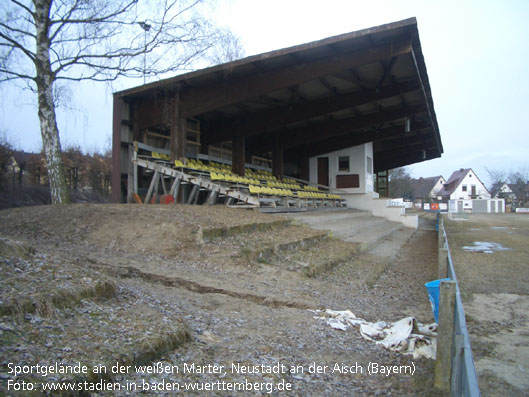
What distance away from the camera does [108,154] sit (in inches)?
1431

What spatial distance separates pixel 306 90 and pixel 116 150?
9.09 meters

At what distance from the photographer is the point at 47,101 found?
1116 centimetres

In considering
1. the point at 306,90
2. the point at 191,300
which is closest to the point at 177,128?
the point at 306,90

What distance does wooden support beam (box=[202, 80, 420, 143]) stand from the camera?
56.2ft

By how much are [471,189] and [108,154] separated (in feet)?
231

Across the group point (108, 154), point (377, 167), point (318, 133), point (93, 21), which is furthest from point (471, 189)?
point (93, 21)

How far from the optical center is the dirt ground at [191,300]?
9.74 ft

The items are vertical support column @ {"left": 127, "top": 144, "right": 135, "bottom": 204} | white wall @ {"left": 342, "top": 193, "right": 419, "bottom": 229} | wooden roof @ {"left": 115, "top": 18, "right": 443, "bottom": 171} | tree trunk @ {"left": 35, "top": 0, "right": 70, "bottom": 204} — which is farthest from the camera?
white wall @ {"left": 342, "top": 193, "right": 419, "bottom": 229}

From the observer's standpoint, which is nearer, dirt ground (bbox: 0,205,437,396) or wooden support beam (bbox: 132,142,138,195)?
dirt ground (bbox: 0,205,437,396)

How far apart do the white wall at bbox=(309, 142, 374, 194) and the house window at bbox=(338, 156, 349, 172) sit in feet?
0.77

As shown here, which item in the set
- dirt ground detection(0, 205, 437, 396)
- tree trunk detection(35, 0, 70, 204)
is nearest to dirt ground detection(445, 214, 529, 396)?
dirt ground detection(0, 205, 437, 396)

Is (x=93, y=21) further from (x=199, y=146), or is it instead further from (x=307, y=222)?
(x=307, y=222)

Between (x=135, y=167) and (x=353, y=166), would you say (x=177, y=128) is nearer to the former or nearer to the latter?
(x=135, y=167)

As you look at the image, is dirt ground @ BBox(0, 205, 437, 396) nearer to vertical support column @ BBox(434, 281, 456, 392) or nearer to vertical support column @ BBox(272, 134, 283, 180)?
vertical support column @ BBox(434, 281, 456, 392)
